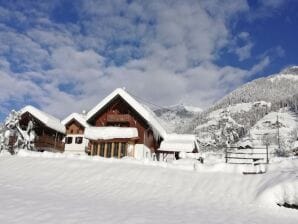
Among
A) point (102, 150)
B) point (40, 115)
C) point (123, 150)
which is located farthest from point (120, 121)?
point (40, 115)

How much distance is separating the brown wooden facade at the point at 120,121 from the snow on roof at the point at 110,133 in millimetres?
470

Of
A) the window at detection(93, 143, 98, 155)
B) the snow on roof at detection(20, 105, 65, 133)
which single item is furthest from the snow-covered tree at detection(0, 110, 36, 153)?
the window at detection(93, 143, 98, 155)

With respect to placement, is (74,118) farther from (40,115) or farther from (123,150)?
(123,150)

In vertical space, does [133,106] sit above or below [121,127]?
above

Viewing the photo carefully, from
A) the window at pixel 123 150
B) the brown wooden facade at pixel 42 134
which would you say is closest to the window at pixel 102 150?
the window at pixel 123 150

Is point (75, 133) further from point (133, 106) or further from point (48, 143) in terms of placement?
point (133, 106)

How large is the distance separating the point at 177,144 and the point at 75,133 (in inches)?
605

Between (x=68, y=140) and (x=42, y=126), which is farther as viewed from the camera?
(x=68, y=140)

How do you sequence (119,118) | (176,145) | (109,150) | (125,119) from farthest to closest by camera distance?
(176,145)
(119,118)
(125,119)
(109,150)

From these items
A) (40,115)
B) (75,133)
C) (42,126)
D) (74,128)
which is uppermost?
(40,115)

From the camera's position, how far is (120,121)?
114ft

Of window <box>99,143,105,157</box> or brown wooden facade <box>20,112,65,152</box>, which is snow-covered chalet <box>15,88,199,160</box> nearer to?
window <box>99,143,105,157</box>

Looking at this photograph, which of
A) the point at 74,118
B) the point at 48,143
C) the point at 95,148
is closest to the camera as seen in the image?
the point at 95,148

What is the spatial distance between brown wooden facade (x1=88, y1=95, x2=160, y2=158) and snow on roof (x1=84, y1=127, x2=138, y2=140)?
470mm
